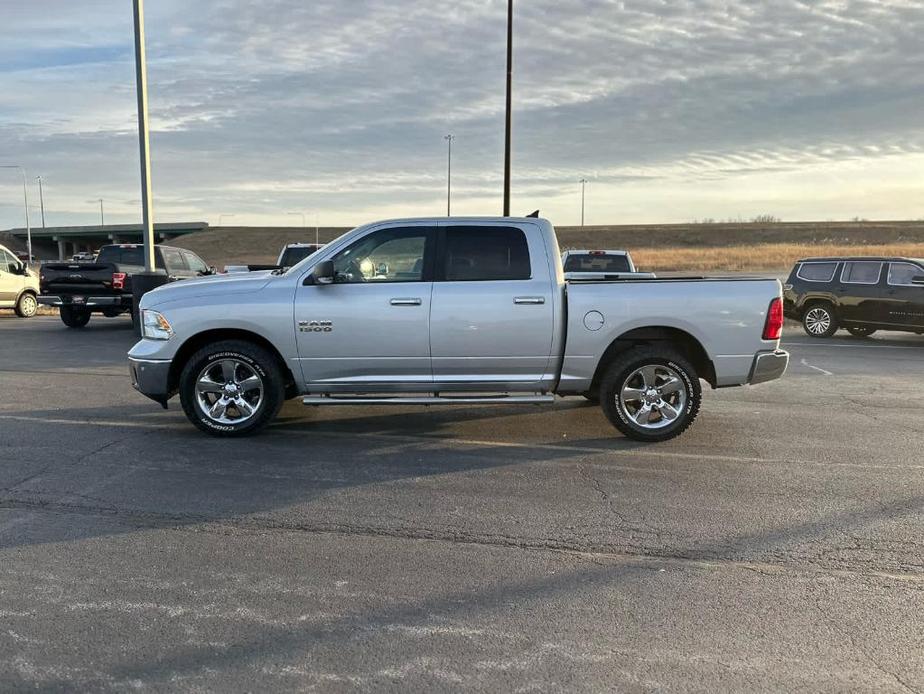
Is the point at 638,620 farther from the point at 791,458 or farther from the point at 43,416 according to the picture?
the point at 43,416

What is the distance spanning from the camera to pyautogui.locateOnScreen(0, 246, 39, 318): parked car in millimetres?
18578

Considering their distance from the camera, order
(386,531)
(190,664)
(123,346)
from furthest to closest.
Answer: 1. (123,346)
2. (386,531)
3. (190,664)

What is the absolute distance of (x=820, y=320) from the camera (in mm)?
15969

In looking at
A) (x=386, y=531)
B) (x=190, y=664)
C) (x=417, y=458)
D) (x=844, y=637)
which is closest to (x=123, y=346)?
(x=417, y=458)

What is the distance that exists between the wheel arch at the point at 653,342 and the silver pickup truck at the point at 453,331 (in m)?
0.01

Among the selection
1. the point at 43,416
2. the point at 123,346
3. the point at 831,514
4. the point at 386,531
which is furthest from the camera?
the point at 123,346

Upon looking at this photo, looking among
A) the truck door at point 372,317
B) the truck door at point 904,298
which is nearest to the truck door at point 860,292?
the truck door at point 904,298

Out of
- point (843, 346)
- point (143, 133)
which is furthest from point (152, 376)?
point (843, 346)

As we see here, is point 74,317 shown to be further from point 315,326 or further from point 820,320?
point 820,320

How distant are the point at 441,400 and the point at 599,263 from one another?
8622 mm

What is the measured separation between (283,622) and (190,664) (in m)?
0.46

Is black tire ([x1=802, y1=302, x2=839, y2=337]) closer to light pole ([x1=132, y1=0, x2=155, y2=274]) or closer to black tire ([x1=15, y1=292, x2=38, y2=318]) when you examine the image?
light pole ([x1=132, y1=0, x2=155, y2=274])

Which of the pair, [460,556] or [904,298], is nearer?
[460,556]

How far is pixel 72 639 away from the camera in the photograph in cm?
325
